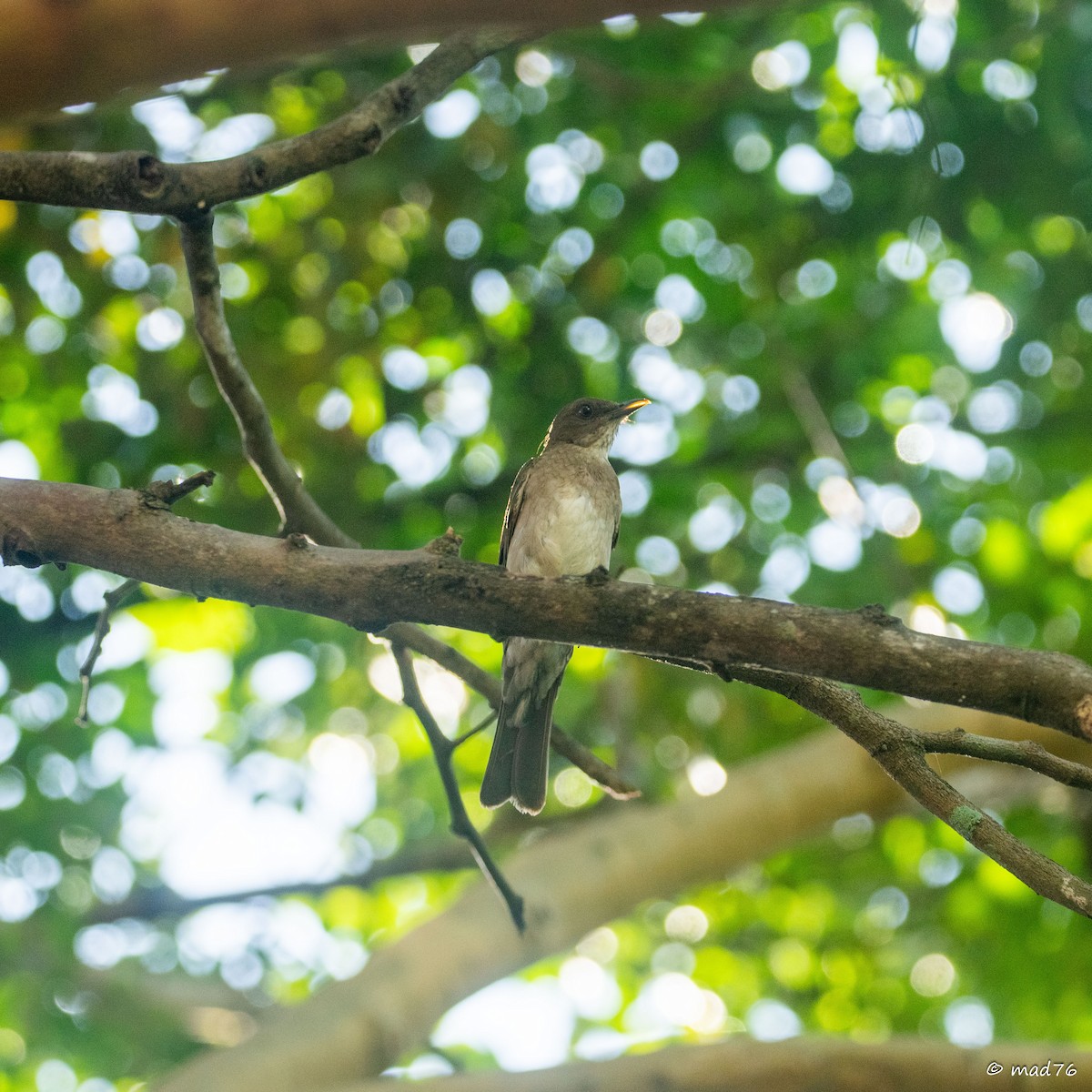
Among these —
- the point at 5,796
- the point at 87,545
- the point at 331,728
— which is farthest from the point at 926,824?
the point at 87,545

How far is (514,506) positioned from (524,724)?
108 cm

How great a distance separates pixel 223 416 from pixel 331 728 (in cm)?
272

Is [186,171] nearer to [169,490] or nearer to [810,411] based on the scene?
[169,490]

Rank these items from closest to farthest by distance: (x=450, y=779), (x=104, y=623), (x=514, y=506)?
(x=104, y=623)
(x=450, y=779)
(x=514, y=506)

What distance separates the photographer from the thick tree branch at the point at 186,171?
273cm

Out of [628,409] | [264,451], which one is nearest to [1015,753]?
[264,451]

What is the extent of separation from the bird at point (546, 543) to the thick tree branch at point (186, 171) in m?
1.90

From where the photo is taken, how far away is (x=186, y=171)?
109 inches

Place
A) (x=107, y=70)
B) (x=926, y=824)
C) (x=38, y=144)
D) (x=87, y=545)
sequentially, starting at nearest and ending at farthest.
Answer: (x=107, y=70), (x=87, y=545), (x=38, y=144), (x=926, y=824)

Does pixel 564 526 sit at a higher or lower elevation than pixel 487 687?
lower

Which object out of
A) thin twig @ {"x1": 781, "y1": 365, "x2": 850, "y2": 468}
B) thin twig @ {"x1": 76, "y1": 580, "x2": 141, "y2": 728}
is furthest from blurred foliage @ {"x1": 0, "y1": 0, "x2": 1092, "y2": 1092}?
thin twig @ {"x1": 76, "y1": 580, "x2": 141, "y2": 728}

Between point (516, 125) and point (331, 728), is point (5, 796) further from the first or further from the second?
point (516, 125)

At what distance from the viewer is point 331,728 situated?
8.14 metres

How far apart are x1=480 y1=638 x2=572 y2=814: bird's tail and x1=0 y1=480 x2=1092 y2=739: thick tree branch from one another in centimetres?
194
